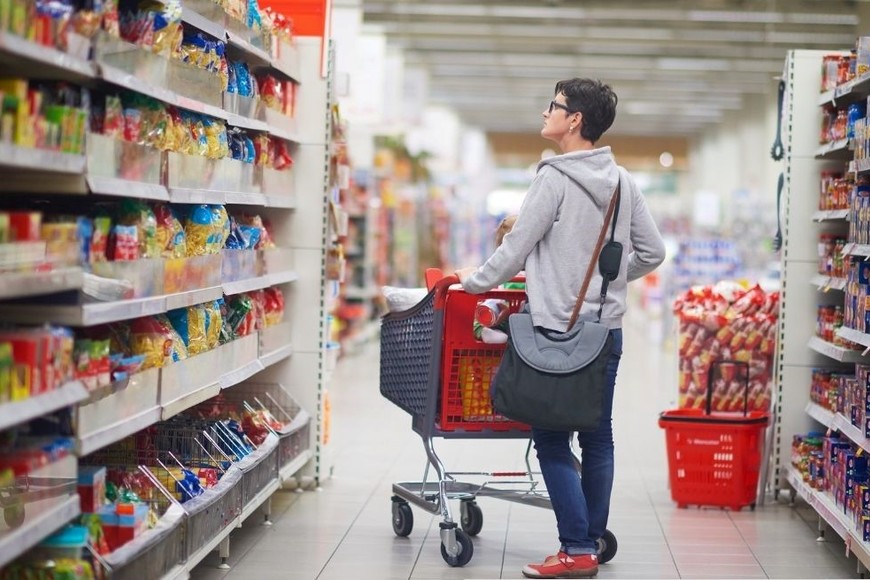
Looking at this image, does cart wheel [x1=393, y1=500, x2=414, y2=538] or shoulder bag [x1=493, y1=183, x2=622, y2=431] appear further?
cart wheel [x1=393, y1=500, x2=414, y2=538]

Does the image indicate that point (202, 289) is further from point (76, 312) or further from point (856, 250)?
point (856, 250)

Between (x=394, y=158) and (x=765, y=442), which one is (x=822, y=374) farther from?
(x=394, y=158)

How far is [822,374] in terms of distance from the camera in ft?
19.6

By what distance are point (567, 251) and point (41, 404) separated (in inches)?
79.7

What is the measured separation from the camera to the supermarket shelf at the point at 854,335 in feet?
15.6

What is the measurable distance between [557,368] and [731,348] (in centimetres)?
242

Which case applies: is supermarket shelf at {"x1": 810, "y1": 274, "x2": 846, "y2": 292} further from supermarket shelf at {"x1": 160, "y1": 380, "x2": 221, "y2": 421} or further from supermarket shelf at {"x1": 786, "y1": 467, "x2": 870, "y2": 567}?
supermarket shelf at {"x1": 160, "y1": 380, "x2": 221, "y2": 421}

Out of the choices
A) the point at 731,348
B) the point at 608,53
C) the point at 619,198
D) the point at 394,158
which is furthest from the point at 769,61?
the point at 619,198

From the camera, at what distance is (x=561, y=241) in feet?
14.8

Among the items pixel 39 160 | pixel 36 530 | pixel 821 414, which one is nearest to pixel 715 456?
pixel 821 414

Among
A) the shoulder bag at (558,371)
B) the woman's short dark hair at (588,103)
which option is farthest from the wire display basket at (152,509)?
the woman's short dark hair at (588,103)

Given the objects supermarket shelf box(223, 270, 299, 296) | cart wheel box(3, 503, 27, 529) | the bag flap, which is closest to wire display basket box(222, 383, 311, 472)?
supermarket shelf box(223, 270, 299, 296)

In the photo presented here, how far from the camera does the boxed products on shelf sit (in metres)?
6.45

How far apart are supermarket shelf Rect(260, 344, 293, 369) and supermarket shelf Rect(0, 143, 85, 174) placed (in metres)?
2.40
